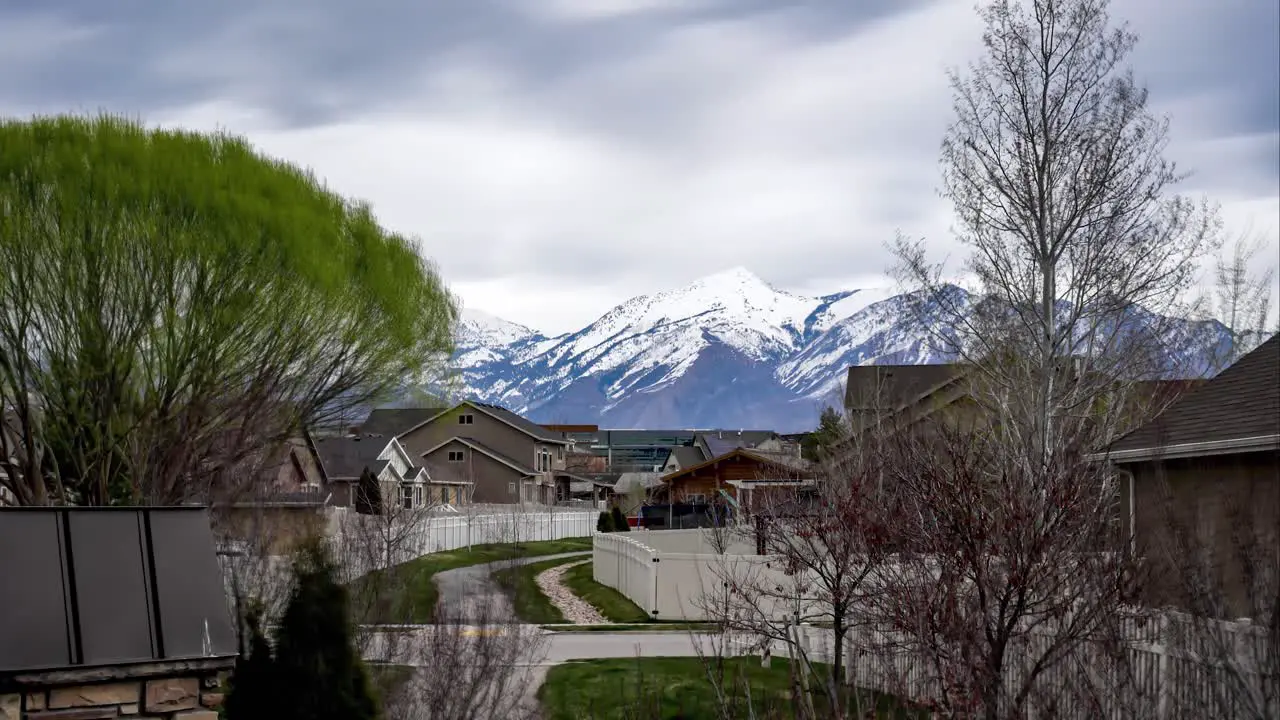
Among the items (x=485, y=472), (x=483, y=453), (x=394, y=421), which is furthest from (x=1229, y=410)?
(x=394, y=421)

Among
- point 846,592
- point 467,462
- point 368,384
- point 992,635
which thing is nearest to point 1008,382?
point 846,592

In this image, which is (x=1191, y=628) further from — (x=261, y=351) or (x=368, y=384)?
(x=368, y=384)

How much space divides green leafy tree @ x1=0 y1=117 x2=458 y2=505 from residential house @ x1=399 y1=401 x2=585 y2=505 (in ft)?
183

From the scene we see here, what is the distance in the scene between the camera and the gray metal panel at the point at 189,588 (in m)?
8.46

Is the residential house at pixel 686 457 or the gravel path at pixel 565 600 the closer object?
the gravel path at pixel 565 600

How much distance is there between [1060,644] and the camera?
9531 millimetres

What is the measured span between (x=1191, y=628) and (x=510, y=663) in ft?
26.9

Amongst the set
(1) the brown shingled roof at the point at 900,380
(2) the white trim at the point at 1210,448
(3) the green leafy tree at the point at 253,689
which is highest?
(1) the brown shingled roof at the point at 900,380

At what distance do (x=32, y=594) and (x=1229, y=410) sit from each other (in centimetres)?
1680

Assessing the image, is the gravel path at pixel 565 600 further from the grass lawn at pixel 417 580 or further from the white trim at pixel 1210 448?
the white trim at pixel 1210 448

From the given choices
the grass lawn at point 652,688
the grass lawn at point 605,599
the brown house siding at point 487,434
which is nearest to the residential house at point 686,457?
the brown house siding at point 487,434

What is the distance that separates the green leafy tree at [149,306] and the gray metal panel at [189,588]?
54.9 feet

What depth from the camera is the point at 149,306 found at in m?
25.9

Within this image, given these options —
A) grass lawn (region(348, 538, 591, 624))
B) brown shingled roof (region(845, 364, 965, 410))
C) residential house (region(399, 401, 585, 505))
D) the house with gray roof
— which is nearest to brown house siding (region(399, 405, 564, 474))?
residential house (region(399, 401, 585, 505))
